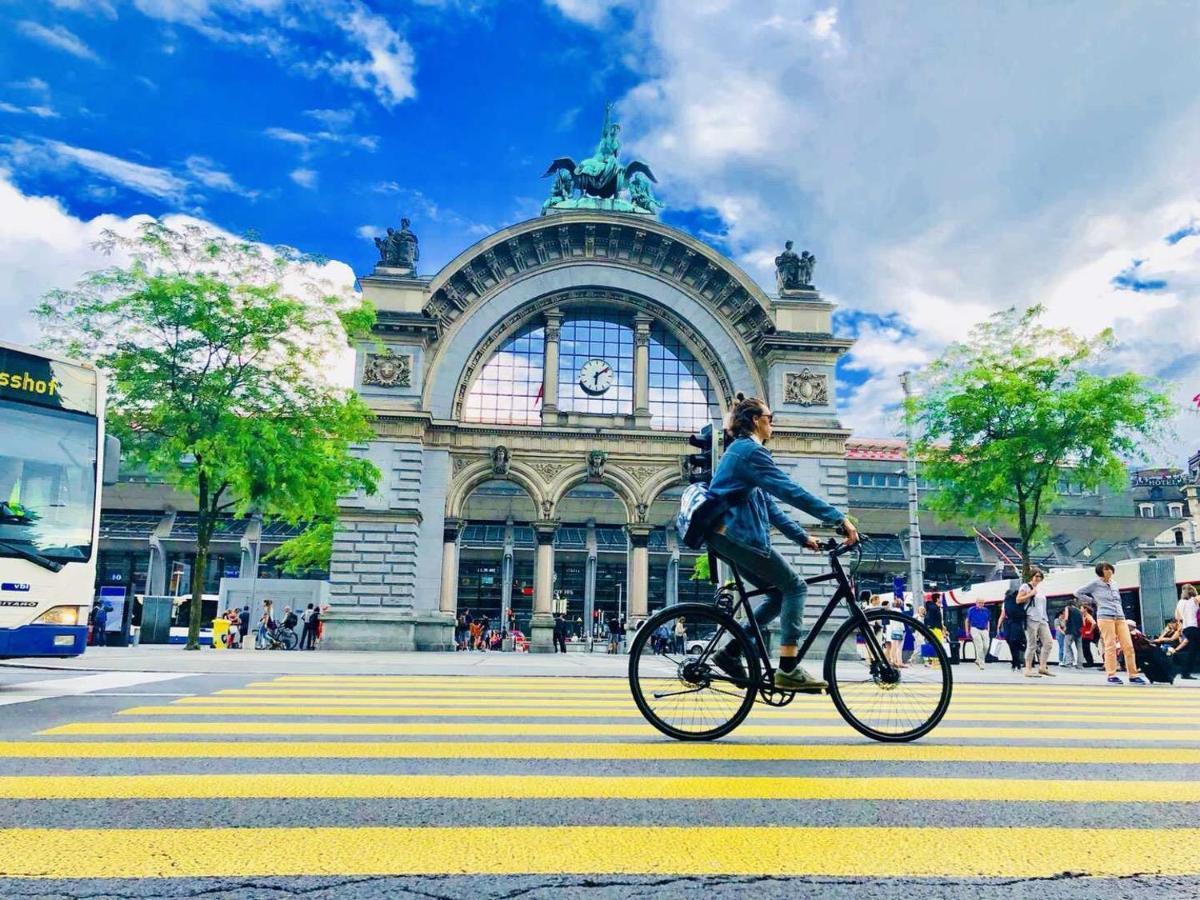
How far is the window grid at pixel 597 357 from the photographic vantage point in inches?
1411

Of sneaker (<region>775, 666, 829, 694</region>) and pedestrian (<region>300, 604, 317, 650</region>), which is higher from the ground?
sneaker (<region>775, 666, 829, 694</region>)

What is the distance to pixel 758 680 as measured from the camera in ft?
18.2

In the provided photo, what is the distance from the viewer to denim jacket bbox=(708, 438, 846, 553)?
5742mm

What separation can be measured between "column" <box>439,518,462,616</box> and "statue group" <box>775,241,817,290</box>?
15491 millimetres

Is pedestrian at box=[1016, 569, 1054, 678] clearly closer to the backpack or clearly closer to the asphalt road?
the asphalt road

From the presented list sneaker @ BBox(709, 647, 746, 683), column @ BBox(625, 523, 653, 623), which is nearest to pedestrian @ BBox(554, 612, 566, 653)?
column @ BBox(625, 523, 653, 623)

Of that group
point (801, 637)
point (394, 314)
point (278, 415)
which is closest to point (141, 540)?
point (394, 314)

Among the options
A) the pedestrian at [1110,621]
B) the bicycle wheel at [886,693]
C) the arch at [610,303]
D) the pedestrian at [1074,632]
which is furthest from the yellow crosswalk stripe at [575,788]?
the arch at [610,303]

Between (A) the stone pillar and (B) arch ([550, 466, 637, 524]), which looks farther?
(B) arch ([550, 466, 637, 524])

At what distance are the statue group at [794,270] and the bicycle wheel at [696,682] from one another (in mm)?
31633

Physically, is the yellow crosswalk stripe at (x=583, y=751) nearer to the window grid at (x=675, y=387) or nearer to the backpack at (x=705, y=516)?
the backpack at (x=705, y=516)

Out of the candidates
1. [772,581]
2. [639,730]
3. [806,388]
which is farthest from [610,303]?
[772,581]

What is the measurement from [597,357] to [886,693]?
101ft

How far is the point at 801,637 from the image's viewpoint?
5.74 meters
